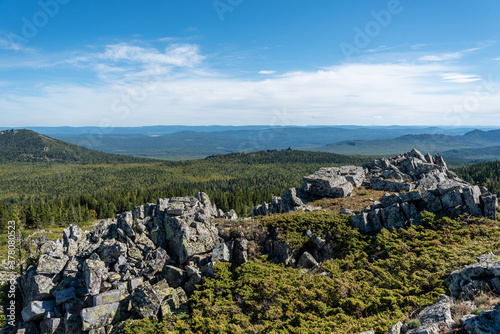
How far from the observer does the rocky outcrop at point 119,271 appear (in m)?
19.7

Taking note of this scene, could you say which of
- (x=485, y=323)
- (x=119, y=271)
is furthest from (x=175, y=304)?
(x=485, y=323)

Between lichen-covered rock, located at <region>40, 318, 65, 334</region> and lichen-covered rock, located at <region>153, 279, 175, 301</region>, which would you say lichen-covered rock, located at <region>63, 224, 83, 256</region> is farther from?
lichen-covered rock, located at <region>153, 279, 175, 301</region>

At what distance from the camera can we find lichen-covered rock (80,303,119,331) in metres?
19.0

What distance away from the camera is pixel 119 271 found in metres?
22.9

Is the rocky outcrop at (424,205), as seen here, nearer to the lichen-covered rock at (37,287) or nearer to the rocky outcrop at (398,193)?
the rocky outcrop at (398,193)

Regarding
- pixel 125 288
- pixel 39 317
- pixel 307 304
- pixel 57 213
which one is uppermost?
pixel 307 304

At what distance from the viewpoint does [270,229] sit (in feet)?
87.7

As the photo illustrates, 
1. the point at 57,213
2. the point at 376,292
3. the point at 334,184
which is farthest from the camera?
the point at 57,213

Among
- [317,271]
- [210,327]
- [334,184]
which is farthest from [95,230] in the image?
[334,184]

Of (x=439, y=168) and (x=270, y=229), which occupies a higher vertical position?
(x=439, y=168)

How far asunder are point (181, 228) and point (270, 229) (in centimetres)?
856

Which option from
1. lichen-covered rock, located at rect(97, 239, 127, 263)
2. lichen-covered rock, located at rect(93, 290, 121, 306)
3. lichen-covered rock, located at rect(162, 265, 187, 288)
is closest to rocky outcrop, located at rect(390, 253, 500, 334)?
lichen-covered rock, located at rect(162, 265, 187, 288)

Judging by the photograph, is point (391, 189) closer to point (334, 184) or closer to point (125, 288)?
point (334, 184)

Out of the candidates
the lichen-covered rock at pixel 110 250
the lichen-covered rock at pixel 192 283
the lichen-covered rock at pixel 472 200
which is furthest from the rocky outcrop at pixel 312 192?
the lichen-covered rock at pixel 110 250
